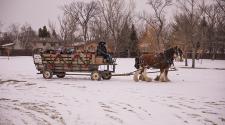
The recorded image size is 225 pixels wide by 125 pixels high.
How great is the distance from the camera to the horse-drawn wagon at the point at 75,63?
17750 millimetres

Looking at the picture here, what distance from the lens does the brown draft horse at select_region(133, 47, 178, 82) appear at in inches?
669

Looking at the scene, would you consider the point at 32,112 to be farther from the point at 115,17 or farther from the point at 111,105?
the point at 115,17

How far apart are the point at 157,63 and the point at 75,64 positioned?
3843mm

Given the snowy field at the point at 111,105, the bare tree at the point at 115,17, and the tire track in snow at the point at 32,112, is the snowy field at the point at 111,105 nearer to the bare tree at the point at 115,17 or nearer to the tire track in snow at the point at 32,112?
the tire track in snow at the point at 32,112

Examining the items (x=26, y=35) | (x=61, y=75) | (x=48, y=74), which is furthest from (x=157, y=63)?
(x=26, y=35)

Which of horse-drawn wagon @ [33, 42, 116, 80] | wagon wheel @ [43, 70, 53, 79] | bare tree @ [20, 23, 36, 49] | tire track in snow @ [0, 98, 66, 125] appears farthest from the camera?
bare tree @ [20, 23, 36, 49]

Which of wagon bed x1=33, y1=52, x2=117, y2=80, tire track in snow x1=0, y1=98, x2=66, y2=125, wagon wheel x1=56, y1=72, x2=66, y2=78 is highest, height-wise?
wagon bed x1=33, y1=52, x2=117, y2=80

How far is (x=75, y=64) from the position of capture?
58.6ft

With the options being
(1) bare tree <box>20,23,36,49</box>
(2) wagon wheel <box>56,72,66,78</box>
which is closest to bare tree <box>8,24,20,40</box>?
(1) bare tree <box>20,23,36,49</box>

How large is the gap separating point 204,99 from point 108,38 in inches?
2298

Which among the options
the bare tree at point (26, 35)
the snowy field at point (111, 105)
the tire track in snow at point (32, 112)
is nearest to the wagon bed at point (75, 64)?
the snowy field at point (111, 105)

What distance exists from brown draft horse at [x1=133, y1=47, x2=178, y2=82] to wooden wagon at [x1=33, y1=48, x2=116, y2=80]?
1327mm

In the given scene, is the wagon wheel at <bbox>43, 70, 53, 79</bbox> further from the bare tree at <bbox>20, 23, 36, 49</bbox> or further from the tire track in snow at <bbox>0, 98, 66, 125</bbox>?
the bare tree at <bbox>20, 23, 36, 49</bbox>

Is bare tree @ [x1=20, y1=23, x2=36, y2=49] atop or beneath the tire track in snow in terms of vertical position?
atop
